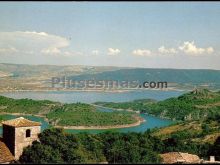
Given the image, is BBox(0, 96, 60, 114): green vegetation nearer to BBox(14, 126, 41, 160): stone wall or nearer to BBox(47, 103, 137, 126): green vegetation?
BBox(47, 103, 137, 126): green vegetation

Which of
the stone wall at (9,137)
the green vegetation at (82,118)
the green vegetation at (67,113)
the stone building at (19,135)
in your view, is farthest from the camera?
the green vegetation at (67,113)

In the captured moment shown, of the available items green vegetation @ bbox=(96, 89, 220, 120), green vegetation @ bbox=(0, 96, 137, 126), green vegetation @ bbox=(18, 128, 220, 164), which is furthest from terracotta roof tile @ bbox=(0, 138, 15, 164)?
green vegetation @ bbox=(96, 89, 220, 120)

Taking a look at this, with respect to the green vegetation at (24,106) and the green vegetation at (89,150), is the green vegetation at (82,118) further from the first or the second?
the green vegetation at (89,150)

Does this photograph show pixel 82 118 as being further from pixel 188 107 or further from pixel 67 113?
pixel 188 107

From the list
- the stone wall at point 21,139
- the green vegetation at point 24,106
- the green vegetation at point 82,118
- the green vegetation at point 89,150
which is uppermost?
the stone wall at point 21,139

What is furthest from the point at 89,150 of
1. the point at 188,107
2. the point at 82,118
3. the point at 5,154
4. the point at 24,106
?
the point at 188,107

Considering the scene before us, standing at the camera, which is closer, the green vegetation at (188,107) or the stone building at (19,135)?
the stone building at (19,135)

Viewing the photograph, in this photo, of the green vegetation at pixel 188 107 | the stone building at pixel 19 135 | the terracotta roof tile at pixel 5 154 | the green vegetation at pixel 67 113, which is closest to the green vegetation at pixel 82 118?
the green vegetation at pixel 67 113

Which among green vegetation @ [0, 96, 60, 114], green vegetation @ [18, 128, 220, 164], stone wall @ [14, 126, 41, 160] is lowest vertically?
green vegetation @ [0, 96, 60, 114]
